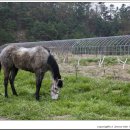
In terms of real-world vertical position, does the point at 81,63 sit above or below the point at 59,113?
below

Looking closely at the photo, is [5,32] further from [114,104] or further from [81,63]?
[114,104]

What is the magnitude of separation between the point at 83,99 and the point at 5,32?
23329 millimetres

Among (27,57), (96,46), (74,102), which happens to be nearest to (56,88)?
(74,102)

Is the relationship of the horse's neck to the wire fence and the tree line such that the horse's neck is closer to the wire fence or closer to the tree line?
the wire fence

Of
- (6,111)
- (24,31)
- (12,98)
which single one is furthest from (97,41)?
(24,31)

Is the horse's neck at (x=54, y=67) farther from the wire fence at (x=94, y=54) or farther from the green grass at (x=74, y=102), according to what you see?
the wire fence at (x=94, y=54)

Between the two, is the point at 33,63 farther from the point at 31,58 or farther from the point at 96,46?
the point at 96,46

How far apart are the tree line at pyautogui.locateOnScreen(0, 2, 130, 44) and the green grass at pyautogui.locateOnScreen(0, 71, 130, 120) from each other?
21.2 metres

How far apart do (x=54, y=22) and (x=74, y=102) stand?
26758mm

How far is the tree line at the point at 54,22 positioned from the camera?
3288cm

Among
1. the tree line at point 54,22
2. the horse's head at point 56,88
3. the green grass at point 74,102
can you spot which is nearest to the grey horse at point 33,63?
the horse's head at point 56,88

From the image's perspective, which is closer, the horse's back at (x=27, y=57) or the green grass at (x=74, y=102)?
the green grass at (x=74, y=102)

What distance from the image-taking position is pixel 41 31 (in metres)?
32.4

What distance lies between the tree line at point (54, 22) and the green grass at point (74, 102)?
21.2 m
